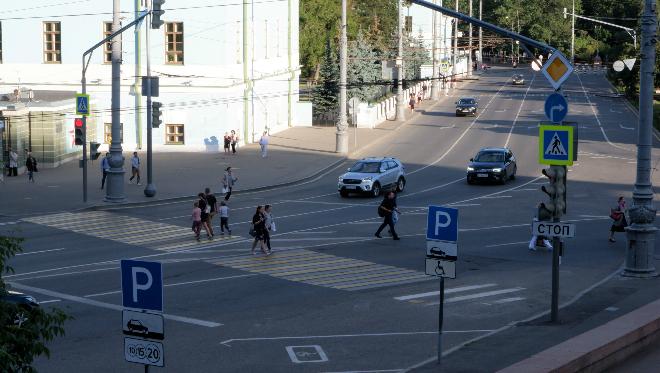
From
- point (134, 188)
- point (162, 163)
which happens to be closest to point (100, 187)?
point (134, 188)

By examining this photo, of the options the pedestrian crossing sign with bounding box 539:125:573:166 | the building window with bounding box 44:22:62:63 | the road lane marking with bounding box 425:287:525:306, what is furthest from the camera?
the building window with bounding box 44:22:62:63

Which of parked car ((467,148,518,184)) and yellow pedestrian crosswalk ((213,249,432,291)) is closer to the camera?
yellow pedestrian crosswalk ((213,249,432,291))

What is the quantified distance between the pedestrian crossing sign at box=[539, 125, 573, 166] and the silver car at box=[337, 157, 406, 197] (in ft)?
74.9

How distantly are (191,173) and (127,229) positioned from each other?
53.6 ft

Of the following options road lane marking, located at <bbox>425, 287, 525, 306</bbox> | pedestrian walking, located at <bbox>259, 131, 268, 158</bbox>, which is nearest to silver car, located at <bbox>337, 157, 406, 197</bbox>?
pedestrian walking, located at <bbox>259, 131, 268, 158</bbox>

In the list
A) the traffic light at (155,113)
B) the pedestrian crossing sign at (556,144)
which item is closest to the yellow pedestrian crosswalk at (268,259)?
the pedestrian crossing sign at (556,144)

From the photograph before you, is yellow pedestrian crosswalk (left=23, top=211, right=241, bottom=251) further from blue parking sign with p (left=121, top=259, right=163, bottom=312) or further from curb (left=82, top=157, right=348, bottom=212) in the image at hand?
blue parking sign with p (left=121, top=259, right=163, bottom=312)

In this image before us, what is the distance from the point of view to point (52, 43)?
59625 millimetres

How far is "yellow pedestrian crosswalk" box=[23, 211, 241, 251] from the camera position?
97.2 ft

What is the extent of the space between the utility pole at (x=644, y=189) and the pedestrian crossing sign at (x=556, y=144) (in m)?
5.24

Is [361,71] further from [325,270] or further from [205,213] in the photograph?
[325,270]

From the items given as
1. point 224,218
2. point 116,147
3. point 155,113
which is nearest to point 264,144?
point 155,113

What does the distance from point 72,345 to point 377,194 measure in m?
25.1

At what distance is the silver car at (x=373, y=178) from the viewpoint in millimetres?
40625
